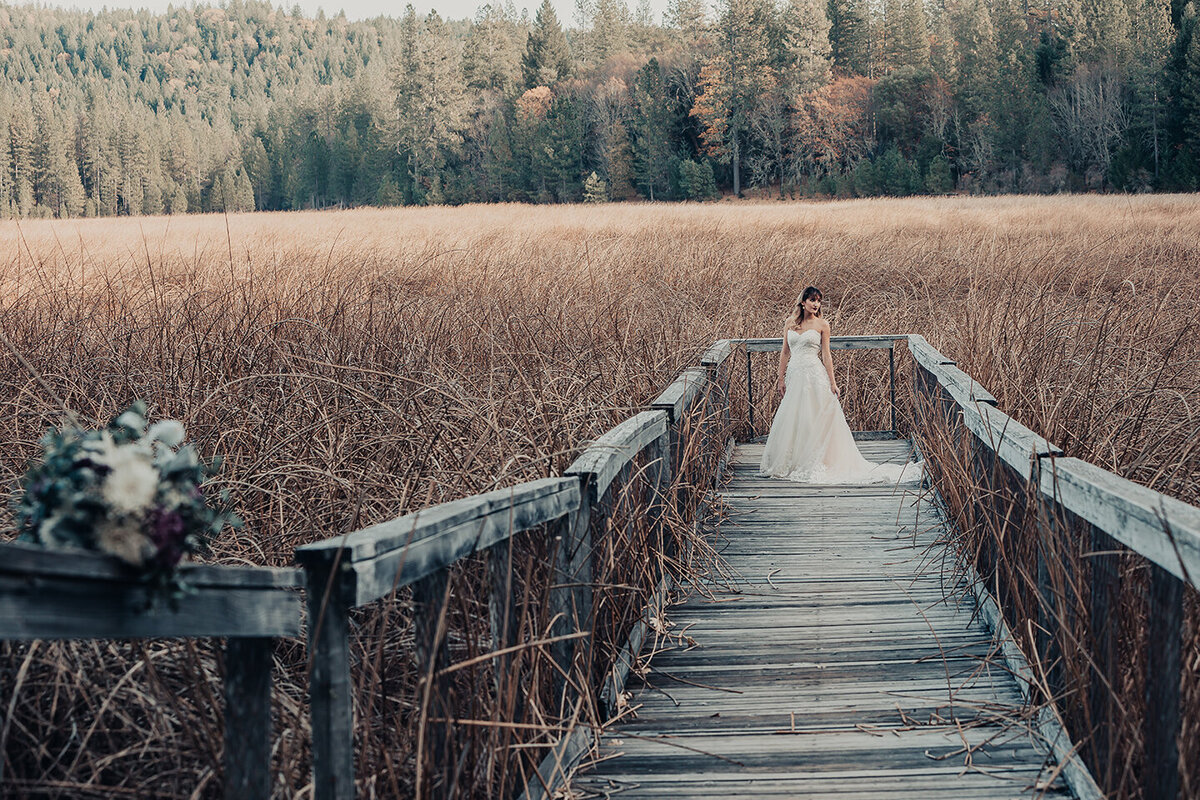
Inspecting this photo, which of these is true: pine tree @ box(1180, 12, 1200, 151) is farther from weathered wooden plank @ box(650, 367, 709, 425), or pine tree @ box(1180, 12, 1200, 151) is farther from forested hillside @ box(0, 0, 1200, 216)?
weathered wooden plank @ box(650, 367, 709, 425)

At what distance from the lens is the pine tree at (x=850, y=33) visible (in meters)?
75.5

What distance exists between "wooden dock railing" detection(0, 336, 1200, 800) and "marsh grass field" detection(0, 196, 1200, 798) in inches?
7.2

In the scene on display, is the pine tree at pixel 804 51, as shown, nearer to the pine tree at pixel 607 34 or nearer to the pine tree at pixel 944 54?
the pine tree at pixel 944 54

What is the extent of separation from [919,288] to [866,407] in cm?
431

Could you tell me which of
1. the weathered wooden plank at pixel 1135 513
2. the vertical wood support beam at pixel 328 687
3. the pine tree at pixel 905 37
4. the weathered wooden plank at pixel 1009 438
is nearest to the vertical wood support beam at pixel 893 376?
the weathered wooden plank at pixel 1009 438

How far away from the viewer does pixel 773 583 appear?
207 inches

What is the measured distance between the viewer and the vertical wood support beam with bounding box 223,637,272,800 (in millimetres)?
1817

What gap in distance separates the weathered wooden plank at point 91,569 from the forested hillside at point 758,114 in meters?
48.1

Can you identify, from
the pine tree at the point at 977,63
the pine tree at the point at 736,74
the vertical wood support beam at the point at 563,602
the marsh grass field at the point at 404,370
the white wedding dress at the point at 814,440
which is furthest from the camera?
the pine tree at the point at 736,74

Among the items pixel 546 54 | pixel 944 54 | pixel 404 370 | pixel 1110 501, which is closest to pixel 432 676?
pixel 1110 501

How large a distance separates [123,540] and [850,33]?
80685 millimetres

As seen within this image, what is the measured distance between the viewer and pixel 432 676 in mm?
2195

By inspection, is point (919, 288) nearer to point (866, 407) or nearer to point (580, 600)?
point (866, 407)

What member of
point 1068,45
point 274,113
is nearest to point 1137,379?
point 1068,45
